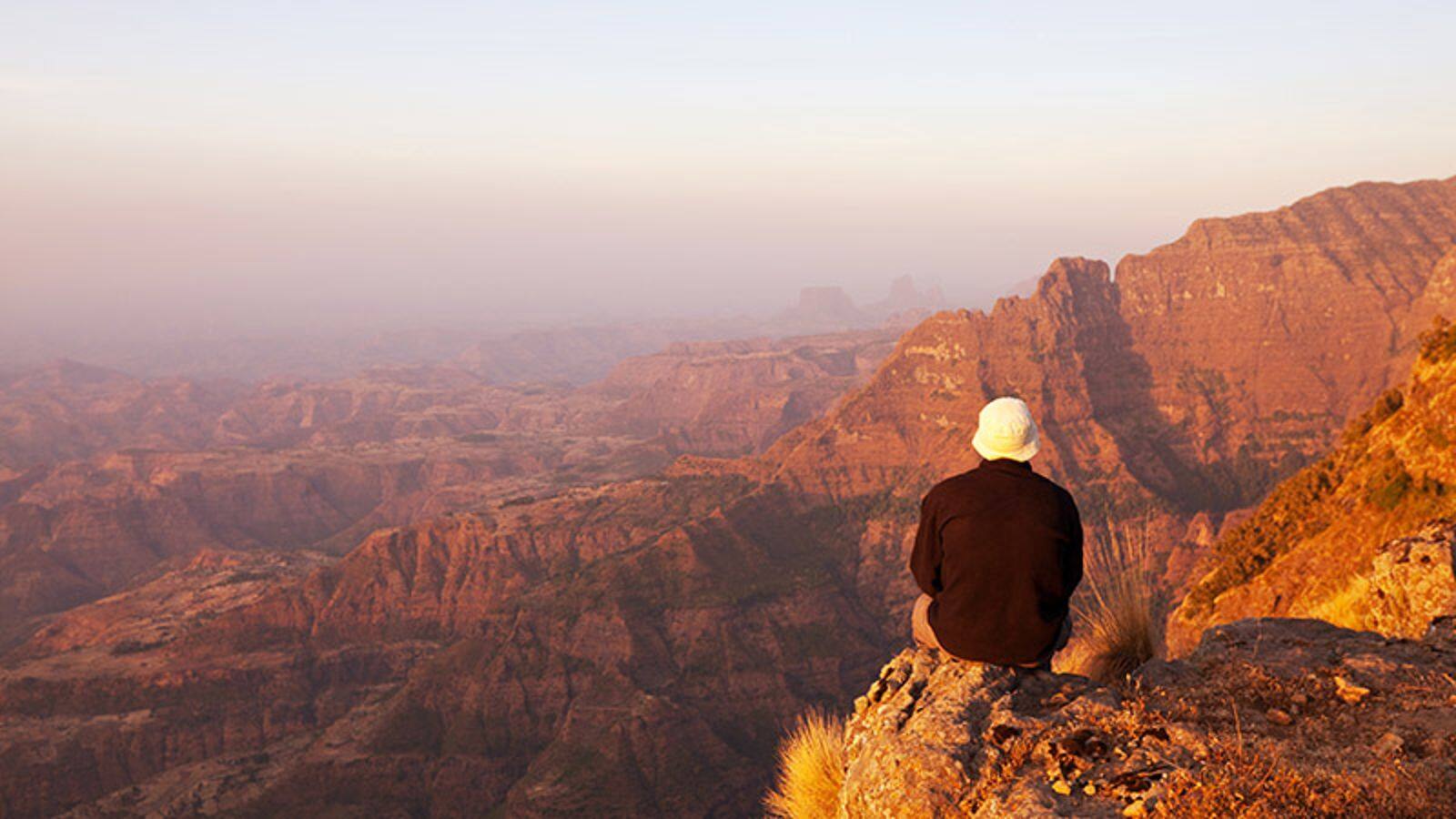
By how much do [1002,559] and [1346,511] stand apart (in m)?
29.5

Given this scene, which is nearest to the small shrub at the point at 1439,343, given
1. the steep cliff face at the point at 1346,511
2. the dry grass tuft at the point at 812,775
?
the steep cliff face at the point at 1346,511

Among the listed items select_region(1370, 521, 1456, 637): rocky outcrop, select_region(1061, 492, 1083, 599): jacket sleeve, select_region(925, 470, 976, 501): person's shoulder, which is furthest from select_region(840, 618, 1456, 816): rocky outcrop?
select_region(1370, 521, 1456, 637): rocky outcrop

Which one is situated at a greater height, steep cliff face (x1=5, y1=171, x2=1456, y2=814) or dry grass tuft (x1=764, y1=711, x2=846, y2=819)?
dry grass tuft (x1=764, y1=711, x2=846, y2=819)

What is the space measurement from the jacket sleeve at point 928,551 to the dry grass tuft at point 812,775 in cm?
180

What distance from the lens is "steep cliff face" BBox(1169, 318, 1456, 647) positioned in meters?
23.8

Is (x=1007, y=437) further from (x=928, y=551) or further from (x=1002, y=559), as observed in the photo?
(x=928, y=551)

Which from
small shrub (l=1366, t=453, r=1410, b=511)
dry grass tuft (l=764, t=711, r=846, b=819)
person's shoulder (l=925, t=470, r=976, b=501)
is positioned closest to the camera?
person's shoulder (l=925, t=470, r=976, b=501)

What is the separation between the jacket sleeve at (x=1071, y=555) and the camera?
7141 millimetres

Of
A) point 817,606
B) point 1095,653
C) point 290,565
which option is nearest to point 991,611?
point 1095,653

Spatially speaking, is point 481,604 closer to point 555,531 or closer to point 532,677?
point 555,531

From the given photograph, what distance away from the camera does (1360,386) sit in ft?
419

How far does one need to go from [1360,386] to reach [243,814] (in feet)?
544

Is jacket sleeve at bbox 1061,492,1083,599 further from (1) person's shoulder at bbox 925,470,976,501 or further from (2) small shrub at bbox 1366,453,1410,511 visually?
(2) small shrub at bbox 1366,453,1410,511

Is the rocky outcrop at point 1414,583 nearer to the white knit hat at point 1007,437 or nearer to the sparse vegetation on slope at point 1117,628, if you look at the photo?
the sparse vegetation on slope at point 1117,628
